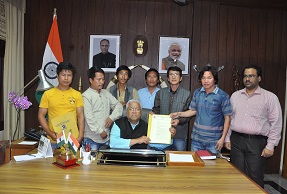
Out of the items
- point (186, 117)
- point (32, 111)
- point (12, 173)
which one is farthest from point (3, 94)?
point (186, 117)

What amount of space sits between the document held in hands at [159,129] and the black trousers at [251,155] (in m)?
0.91

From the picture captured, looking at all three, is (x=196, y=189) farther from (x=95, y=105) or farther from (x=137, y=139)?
(x=95, y=105)

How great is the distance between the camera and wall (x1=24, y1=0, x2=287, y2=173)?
444 cm

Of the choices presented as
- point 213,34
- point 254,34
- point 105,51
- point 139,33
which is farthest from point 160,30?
point 254,34

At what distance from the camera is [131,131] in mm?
2666

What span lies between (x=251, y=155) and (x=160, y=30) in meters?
2.61

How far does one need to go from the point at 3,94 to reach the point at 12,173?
244 centimetres

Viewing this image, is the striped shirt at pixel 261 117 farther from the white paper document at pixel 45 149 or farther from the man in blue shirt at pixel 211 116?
the white paper document at pixel 45 149

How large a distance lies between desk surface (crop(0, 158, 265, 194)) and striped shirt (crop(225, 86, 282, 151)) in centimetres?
90

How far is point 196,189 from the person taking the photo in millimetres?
1667

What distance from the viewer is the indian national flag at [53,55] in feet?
13.3

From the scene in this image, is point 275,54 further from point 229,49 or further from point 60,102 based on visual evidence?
point 60,102

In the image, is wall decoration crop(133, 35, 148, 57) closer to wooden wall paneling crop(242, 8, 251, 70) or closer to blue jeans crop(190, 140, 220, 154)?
wooden wall paneling crop(242, 8, 251, 70)

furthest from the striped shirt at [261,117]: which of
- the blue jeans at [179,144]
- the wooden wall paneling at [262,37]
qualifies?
the wooden wall paneling at [262,37]
